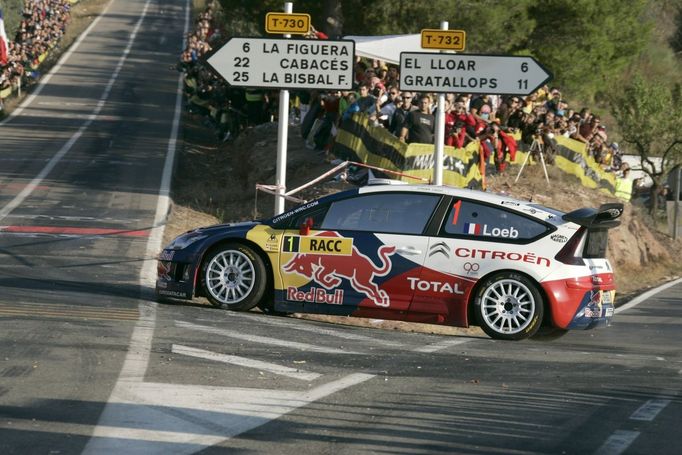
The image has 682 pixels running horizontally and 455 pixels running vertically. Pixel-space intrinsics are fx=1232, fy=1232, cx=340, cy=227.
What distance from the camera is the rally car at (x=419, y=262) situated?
12.1 m

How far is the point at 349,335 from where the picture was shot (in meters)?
11.5

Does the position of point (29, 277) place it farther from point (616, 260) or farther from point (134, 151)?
point (134, 151)

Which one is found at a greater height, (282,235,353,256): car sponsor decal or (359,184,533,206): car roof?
(359,184,533,206): car roof

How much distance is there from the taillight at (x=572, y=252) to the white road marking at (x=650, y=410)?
3.43 meters

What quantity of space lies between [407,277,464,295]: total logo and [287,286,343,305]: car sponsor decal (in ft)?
2.42

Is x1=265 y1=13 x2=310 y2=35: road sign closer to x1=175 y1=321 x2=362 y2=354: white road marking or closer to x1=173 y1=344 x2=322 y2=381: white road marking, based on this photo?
x1=175 y1=321 x2=362 y2=354: white road marking

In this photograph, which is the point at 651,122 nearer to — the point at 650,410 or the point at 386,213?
the point at 386,213

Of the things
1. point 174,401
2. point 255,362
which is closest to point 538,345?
point 255,362

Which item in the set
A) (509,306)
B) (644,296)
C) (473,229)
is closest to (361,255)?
(473,229)

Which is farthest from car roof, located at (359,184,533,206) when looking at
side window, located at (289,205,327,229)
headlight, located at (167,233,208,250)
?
headlight, located at (167,233,208,250)

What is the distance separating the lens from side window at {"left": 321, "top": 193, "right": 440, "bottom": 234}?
40.5ft

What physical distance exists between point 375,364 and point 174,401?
2.27m

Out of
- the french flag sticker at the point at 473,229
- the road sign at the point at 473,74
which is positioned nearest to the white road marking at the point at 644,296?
the road sign at the point at 473,74

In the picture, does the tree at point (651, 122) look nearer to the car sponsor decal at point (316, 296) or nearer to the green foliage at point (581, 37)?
the green foliage at point (581, 37)
